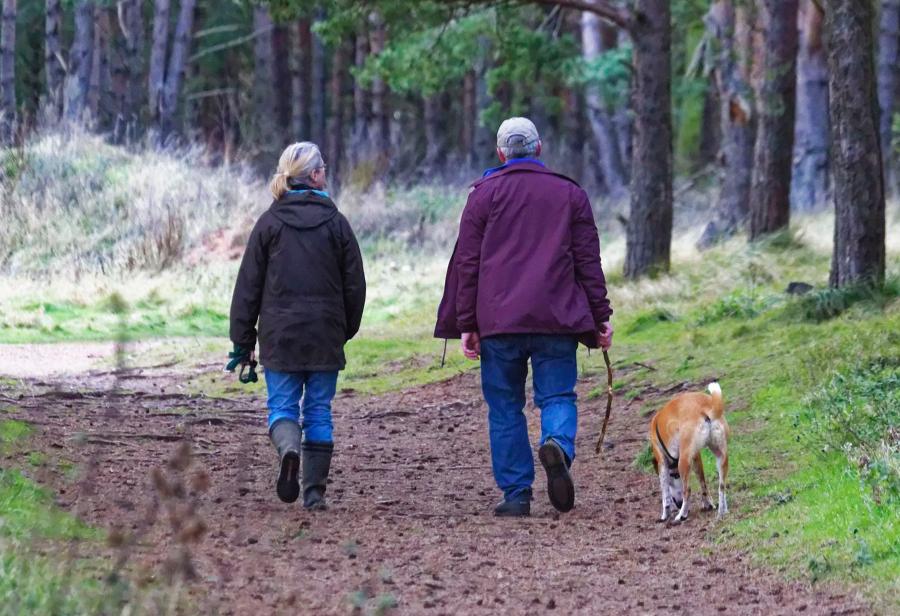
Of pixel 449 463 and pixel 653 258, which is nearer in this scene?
pixel 449 463

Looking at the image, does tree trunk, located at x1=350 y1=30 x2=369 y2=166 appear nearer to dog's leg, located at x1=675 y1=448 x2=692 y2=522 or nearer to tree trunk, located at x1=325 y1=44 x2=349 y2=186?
tree trunk, located at x1=325 y1=44 x2=349 y2=186

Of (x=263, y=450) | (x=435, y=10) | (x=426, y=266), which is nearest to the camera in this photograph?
(x=263, y=450)

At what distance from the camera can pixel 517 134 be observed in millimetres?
7645

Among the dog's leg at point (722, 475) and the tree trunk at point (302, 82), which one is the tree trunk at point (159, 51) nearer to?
the tree trunk at point (302, 82)

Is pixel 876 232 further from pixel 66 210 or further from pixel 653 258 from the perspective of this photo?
pixel 66 210

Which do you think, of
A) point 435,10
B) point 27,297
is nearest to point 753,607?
point 435,10

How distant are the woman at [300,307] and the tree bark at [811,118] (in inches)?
679

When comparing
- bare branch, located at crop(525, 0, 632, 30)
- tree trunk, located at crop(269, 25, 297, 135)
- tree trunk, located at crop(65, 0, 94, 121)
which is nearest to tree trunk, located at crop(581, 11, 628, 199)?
tree trunk, located at crop(269, 25, 297, 135)

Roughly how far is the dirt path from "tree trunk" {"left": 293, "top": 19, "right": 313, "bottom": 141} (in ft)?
89.9

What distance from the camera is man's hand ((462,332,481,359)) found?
762 centimetres

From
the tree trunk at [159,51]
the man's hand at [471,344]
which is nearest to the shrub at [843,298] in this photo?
the man's hand at [471,344]

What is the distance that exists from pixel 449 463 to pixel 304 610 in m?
4.54

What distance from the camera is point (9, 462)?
7.08 metres

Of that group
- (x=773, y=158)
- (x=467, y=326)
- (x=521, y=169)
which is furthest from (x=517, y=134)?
(x=773, y=158)
